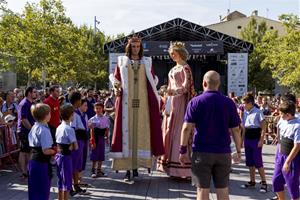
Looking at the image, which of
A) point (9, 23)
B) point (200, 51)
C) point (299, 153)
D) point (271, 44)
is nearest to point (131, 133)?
point (299, 153)

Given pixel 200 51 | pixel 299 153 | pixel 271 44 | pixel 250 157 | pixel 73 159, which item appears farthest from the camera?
pixel 271 44

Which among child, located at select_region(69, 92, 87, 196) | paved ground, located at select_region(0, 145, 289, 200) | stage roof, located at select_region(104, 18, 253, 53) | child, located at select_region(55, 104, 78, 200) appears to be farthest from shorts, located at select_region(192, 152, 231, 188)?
stage roof, located at select_region(104, 18, 253, 53)

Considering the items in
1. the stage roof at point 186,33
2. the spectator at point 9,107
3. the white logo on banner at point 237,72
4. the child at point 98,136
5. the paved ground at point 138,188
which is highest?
the stage roof at point 186,33

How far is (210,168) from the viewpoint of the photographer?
17.6 ft

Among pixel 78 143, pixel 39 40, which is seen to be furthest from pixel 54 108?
pixel 39 40

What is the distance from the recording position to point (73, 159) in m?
7.38

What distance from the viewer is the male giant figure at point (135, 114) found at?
339 inches

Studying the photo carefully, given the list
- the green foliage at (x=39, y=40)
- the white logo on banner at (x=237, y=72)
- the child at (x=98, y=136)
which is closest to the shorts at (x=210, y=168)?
the child at (x=98, y=136)

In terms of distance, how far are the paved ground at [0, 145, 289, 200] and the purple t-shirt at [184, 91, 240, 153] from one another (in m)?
2.35

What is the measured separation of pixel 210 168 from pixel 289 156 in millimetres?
1242

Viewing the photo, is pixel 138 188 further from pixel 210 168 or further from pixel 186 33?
pixel 186 33

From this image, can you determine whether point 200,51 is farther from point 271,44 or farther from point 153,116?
point 153,116

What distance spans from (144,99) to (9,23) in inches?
655

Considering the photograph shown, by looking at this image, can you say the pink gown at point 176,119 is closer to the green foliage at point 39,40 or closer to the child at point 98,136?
the child at point 98,136
